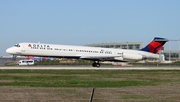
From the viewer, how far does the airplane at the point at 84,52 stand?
50.2m

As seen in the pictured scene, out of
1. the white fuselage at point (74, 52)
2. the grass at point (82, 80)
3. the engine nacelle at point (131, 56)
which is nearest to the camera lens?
the grass at point (82, 80)

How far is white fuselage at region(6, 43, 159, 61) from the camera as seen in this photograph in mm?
50094

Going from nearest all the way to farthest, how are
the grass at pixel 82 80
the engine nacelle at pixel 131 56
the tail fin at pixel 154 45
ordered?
the grass at pixel 82 80 < the engine nacelle at pixel 131 56 < the tail fin at pixel 154 45

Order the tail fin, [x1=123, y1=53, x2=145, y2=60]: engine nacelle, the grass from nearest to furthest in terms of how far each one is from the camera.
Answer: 1. the grass
2. [x1=123, y1=53, x2=145, y2=60]: engine nacelle
3. the tail fin

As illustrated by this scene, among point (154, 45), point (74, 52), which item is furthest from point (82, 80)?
point (154, 45)

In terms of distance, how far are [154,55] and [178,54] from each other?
93.0m

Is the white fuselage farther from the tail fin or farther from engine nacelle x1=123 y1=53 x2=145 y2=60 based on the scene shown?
the tail fin

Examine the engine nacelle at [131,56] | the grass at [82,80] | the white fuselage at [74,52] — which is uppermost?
the white fuselage at [74,52]

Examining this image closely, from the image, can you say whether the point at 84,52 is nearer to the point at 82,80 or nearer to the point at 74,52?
the point at 74,52

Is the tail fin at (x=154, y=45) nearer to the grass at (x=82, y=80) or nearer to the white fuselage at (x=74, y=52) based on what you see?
the white fuselage at (x=74, y=52)

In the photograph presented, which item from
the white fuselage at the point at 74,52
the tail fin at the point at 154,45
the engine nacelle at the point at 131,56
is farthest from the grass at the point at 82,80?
the tail fin at the point at 154,45

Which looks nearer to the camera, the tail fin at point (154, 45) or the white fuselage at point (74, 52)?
the white fuselage at point (74, 52)

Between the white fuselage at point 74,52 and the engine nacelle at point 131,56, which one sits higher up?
the white fuselage at point 74,52

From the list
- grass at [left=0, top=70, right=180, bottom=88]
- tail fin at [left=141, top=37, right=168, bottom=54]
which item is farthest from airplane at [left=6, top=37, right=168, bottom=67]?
grass at [left=0, top=70, right=180, bottom=88]
